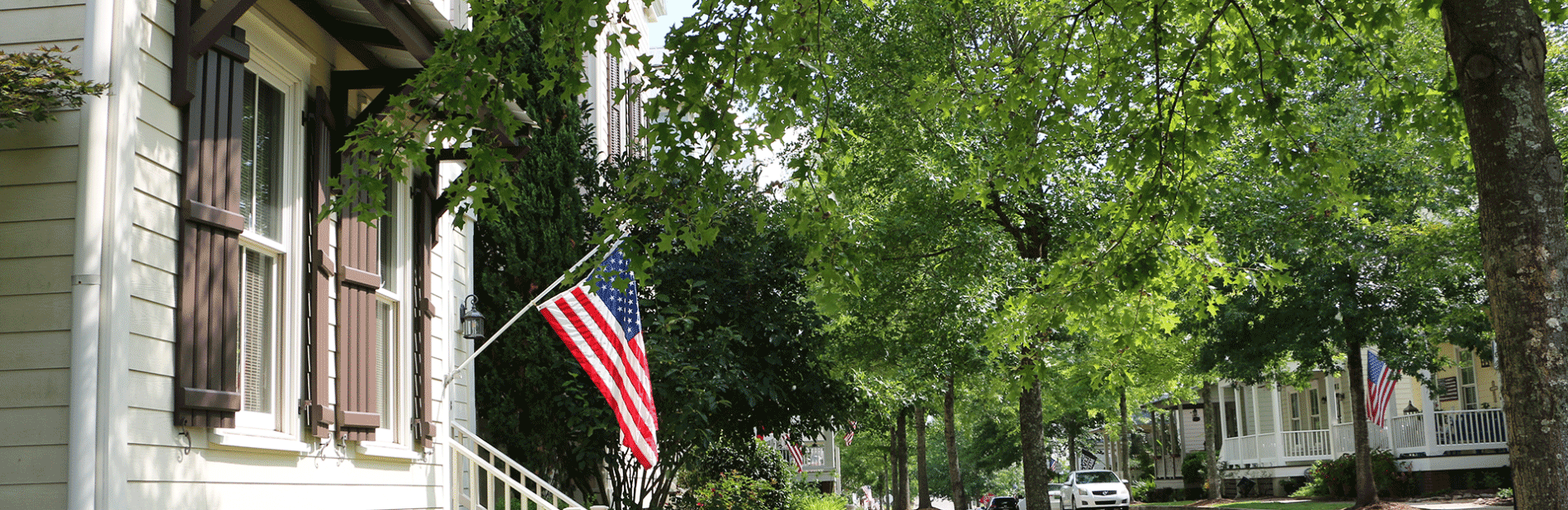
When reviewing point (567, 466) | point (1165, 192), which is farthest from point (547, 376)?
point (1165, 192)

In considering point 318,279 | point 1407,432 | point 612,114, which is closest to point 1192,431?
point 1407,432

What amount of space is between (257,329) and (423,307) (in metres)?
2.58

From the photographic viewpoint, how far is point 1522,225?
5695 mm

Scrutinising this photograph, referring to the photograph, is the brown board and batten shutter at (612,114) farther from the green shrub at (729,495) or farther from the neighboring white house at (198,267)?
the neighboring white house at (198,267)

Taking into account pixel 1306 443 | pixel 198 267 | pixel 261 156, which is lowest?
pixel 1306 443

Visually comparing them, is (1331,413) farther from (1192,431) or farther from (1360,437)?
(1192,431)

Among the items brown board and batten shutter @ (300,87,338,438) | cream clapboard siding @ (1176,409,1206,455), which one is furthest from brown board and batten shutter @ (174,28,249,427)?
cream clapboard siding @ (1176,409,1206,455)

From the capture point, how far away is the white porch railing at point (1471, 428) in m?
27.1

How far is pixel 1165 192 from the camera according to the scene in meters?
7.99

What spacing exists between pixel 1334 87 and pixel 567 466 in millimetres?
14172

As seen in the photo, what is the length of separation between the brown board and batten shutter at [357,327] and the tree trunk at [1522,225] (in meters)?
6.45

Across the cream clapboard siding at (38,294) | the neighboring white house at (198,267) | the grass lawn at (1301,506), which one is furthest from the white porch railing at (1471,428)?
the cream clapboard siding at (38,294)

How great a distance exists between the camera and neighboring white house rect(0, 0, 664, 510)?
5230 mm

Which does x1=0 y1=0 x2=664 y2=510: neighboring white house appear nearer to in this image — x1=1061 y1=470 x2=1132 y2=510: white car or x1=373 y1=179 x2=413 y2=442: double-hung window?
x1=373 y1=179 x2=413 y2=442: double-hung window
